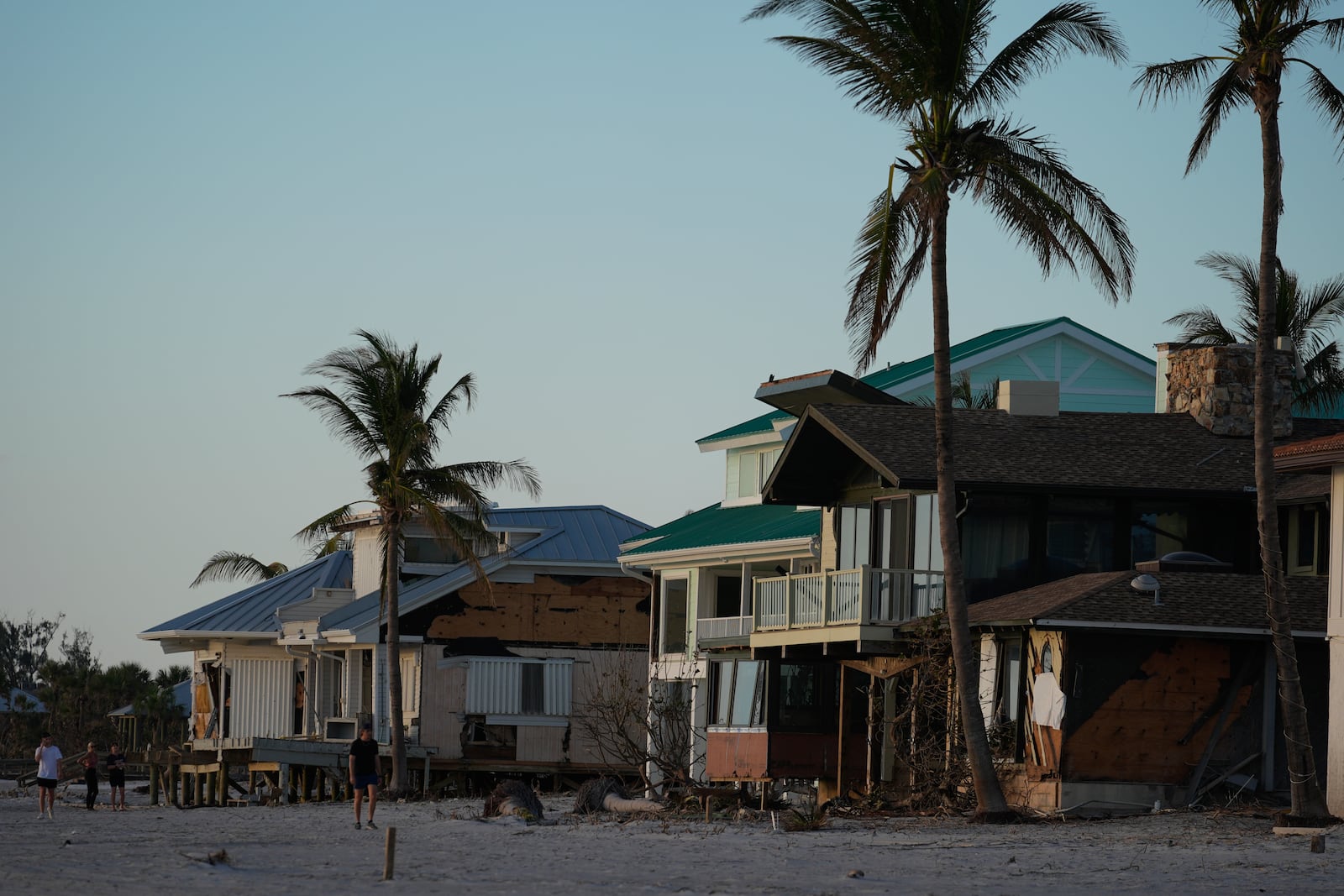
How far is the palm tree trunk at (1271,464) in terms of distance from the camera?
2278cm

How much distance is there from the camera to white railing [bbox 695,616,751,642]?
111 ft

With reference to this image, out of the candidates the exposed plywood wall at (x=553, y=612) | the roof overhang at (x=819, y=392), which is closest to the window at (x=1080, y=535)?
the roof overhang at (x=819, y=392)

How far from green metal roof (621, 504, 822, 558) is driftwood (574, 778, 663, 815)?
6911 mm

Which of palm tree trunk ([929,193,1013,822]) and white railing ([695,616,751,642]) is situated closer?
palm tree trunk ([929,193,1013,822])

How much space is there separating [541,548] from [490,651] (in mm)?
2670

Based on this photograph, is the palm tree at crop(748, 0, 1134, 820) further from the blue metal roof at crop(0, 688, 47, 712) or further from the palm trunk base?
the blue metal roof at crop(0, 688, 47, 712)

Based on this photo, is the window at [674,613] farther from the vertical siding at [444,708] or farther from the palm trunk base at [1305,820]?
the palm trunk base at [1305,820]

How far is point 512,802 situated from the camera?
29484mm

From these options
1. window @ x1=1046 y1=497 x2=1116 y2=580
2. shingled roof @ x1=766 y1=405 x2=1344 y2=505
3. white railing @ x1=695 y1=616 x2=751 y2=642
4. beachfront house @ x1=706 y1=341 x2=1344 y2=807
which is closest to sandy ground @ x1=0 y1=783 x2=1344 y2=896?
beachfront house @ x1=706 y1=341 x2=1344 y2=807

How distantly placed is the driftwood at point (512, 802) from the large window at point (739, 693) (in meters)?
4.49

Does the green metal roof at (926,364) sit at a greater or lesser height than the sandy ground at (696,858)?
greater

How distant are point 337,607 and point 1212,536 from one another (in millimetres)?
24590

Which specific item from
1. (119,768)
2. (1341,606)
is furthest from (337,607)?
(1341,606)

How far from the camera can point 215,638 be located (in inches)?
1967
